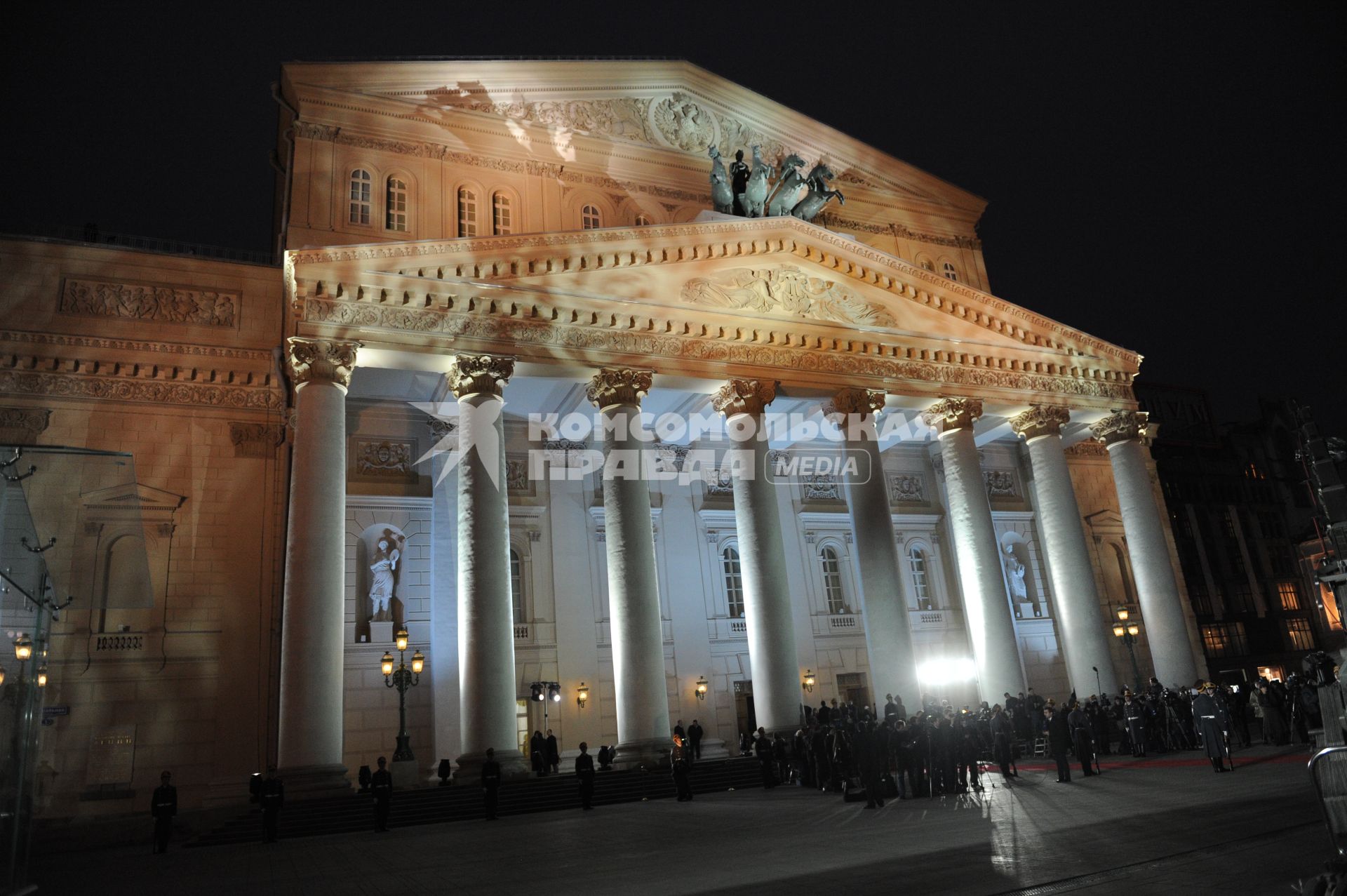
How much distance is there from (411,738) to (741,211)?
18.1 metres

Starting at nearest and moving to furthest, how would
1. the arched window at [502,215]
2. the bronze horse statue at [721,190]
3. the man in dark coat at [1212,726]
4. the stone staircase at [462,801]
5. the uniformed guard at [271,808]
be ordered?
the man in dark coat at [1212,726] → the uniformed guard at [271,808] → the stone staircase at [462,801] → the bronze horse statue at [721,190] → the arched window at [502,215]

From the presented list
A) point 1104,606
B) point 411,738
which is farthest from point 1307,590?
point 411,738

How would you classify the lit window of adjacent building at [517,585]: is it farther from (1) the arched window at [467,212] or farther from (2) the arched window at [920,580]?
(2) the arched window at [920,580]

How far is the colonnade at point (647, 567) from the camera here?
63.4 ft

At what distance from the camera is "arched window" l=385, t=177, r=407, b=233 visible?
92.3 ft

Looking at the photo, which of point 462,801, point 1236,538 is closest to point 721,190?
point 462,801

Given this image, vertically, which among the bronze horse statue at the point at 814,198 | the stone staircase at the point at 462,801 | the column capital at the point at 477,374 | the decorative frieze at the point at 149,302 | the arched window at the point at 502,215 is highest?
the arched window at the point at 502,215

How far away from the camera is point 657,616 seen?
864 inches

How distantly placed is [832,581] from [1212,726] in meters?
17.3

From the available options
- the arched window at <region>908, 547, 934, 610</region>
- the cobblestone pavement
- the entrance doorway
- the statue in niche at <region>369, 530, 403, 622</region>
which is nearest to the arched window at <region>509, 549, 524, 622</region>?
the statue in niche at <region>369, 530, 403, 622</region>

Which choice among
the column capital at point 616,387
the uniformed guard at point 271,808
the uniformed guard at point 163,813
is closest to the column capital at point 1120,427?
the column capital at point 616,387

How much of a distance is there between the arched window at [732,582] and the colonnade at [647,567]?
6820 millimetres

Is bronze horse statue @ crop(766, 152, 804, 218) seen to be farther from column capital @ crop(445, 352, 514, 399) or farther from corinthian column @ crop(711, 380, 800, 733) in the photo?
column capital @ crop(445, 352, 514, 399)

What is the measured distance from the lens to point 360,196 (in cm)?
2795
